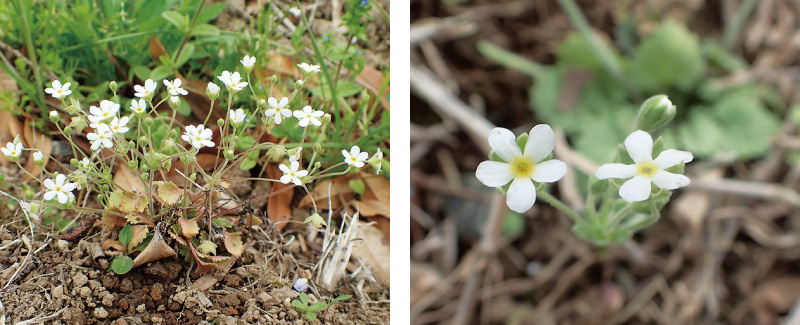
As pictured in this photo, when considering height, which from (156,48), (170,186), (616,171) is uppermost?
(616,171)

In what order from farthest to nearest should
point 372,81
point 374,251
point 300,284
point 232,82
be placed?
point 372,81
point 374,251
point 300,284
point 232,82

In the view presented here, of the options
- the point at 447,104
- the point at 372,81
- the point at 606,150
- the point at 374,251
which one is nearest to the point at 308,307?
the point at 374,251

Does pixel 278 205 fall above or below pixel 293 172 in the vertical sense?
below

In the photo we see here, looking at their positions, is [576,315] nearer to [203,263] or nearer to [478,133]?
[478,133]

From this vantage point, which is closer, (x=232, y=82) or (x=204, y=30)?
(x=232, y=82)

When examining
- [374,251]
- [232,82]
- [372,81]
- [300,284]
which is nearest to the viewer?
[232,82]

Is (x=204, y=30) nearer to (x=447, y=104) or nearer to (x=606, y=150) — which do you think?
(x=447, y=104)

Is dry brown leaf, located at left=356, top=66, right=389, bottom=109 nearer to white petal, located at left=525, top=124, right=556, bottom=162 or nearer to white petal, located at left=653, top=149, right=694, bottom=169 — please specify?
white petal, located at left=525, top=124, right=556, bottom=162
